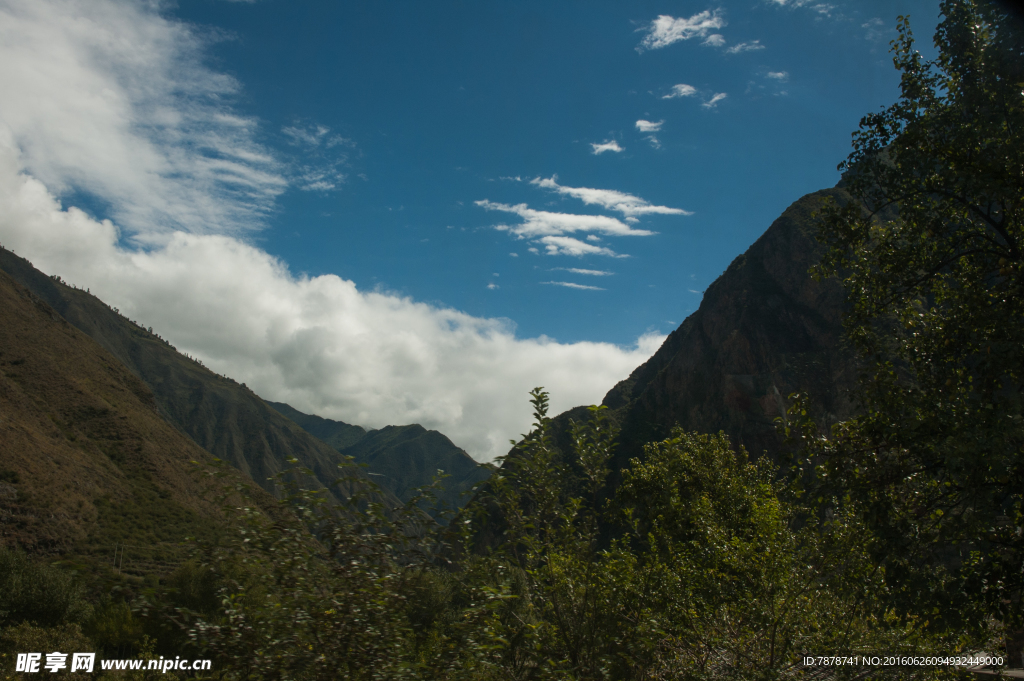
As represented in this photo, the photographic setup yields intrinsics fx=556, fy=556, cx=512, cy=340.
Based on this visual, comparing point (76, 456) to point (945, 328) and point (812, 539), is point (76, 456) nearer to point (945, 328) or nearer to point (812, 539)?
point (812, 539)

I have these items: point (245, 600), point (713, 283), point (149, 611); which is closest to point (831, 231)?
point (245, 600)

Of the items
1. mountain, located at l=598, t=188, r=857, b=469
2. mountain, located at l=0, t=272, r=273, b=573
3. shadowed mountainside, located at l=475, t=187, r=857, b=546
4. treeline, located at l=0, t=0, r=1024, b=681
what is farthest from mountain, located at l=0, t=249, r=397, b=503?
treeline, located at l=0, t=0, r=1024, b=681

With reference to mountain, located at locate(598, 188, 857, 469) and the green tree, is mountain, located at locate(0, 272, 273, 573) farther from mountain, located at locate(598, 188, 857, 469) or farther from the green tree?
mountain, located at locate(598, 188, 857, 469)

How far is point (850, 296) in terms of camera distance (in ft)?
28.3

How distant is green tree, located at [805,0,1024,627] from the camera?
5625 millimetres

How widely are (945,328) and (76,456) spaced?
253 feet

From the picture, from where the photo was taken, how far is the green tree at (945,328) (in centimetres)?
562

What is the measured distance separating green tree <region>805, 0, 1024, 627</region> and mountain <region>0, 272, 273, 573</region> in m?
50.4

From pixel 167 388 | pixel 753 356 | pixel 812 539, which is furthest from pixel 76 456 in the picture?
pixel 167 388

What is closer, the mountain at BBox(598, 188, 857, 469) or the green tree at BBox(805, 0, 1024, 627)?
the green tree at BBox(805, 0, 1024, 627)

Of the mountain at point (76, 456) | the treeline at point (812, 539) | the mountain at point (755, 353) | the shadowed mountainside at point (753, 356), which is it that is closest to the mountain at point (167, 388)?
the mountain at point (76, 456)

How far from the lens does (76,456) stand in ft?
201

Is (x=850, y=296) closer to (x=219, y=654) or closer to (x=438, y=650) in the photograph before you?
(x=438, y=650)

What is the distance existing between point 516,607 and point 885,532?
4.55 m
